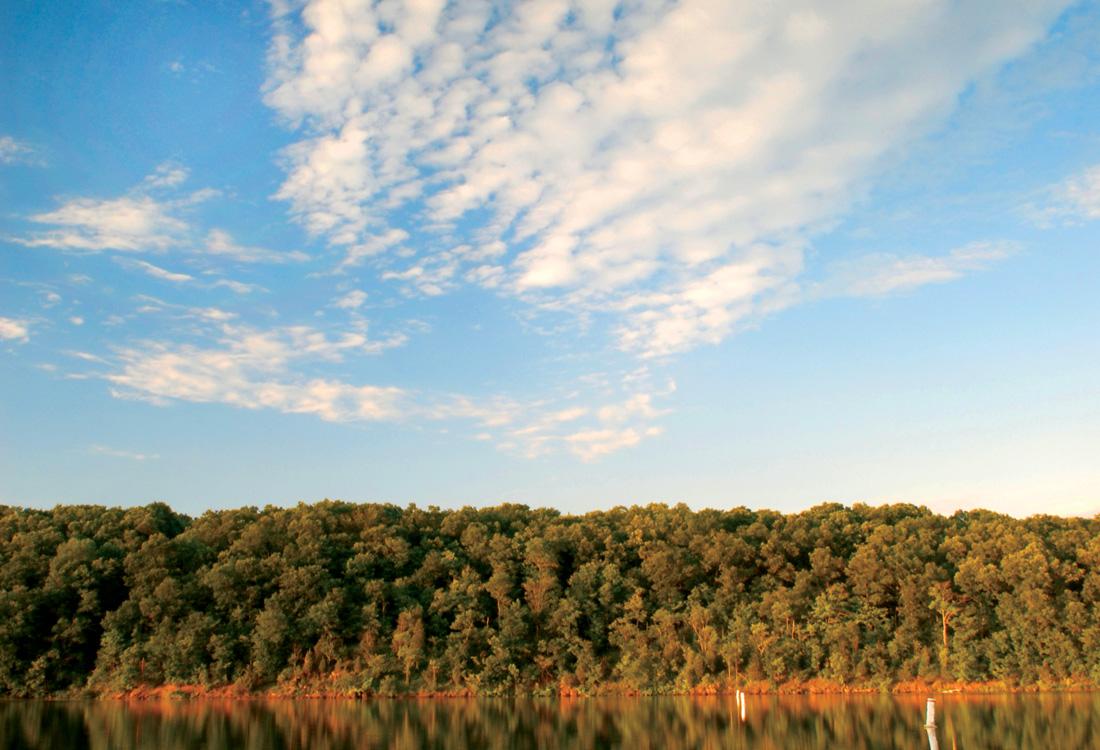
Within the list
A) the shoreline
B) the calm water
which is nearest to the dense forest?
the shoreline

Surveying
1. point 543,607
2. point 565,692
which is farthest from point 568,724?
point 543,607

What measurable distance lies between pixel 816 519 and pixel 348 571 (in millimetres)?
40261

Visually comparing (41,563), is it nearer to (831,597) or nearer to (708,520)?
(708,520)

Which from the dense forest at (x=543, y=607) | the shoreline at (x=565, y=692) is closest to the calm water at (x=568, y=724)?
the shoreline at (x=565, y=692)

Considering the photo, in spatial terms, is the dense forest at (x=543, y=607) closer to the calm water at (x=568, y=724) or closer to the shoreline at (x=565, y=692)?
the shoreline at (x=565, y=692)

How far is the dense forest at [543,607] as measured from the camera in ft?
202

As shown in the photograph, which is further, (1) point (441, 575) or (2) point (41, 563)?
(1) point (441, 575)

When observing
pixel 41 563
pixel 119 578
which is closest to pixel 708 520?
pixel 119 578

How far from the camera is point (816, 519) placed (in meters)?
75.0

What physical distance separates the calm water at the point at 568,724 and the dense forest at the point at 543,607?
4.78 m

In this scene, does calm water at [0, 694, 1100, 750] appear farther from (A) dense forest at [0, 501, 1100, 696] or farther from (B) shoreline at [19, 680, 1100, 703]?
(A) dense forest at [0, 501, 1100, 696]

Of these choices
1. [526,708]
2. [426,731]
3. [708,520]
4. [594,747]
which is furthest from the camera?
[708,520]

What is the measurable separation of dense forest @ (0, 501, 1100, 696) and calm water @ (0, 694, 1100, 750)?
4776 millimetres

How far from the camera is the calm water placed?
35.8 metres
